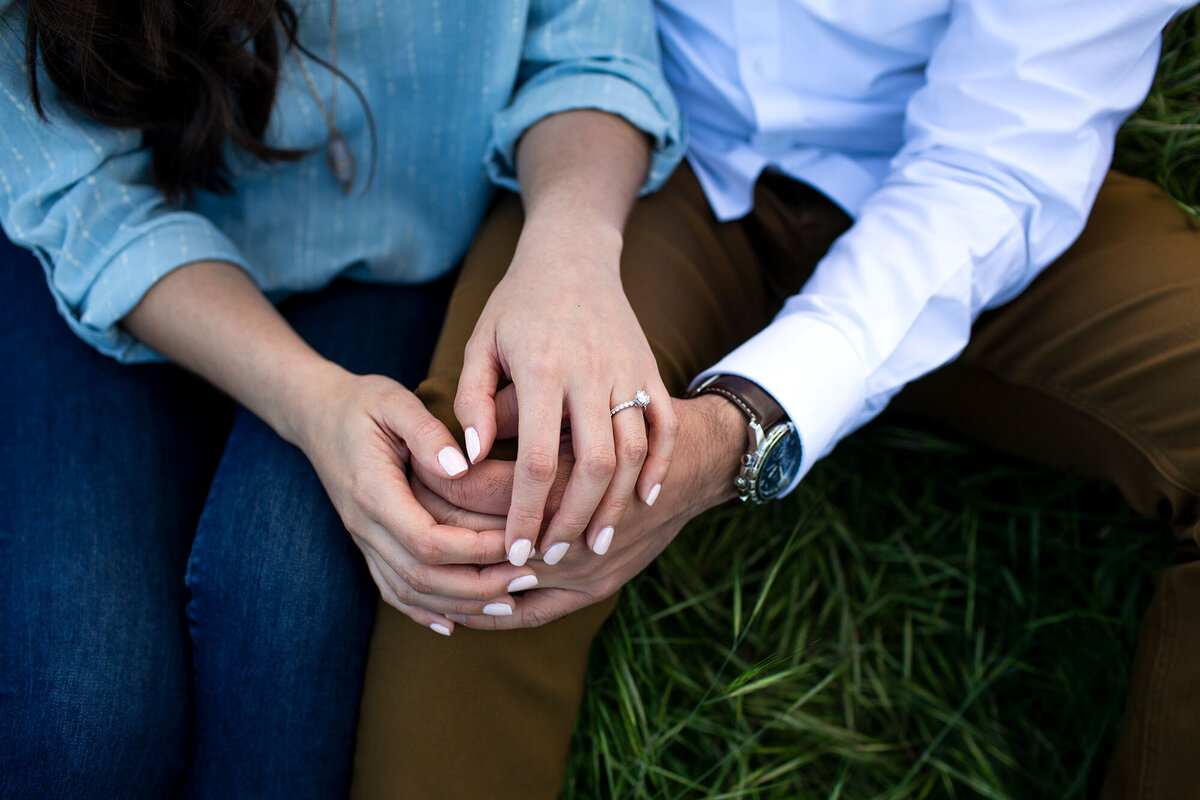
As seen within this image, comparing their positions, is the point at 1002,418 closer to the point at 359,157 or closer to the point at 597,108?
the point at 597,108

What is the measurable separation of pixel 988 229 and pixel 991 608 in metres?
0.76

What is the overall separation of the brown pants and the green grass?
235 millimetres

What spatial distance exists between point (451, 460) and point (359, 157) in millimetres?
575

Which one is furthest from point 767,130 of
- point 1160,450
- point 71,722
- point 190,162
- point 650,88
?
point 71,722

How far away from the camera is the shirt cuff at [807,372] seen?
98cm

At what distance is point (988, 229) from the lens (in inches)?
39.9

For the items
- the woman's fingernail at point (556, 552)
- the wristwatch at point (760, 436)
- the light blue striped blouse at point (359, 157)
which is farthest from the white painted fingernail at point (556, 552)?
the light blue striped blouse at point (359, 157)

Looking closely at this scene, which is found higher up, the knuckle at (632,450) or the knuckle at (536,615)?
the knuckle at (632,450)

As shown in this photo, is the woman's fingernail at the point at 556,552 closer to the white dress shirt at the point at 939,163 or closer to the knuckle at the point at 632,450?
the knuckle at the point at 632,450

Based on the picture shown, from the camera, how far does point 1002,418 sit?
1216 mm

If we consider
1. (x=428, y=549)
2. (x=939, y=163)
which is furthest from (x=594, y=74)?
(x=428, y=549)

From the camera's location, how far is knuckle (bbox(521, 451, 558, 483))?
2.68 ft

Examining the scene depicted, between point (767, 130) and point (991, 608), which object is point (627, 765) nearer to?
point (991, 608)

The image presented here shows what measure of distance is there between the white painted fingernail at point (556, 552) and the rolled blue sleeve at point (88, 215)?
2.02 ft
